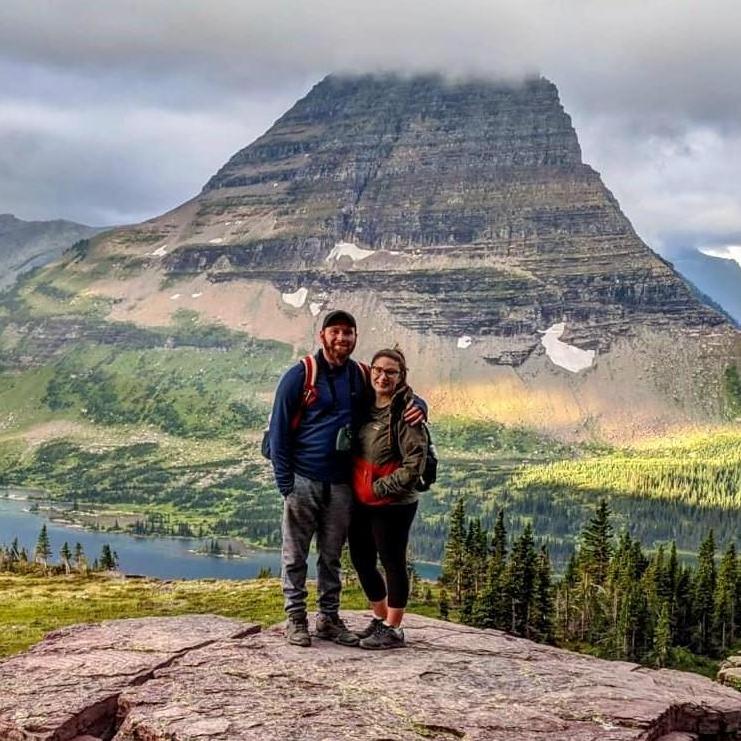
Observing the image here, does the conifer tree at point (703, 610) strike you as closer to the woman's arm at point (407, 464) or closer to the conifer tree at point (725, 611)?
the conifer tree at point (725, 611)

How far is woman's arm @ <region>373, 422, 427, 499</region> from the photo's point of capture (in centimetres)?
1775

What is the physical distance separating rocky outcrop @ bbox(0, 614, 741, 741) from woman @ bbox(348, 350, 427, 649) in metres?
1.17

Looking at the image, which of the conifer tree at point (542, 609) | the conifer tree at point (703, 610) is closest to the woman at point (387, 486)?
the conifer tree at point (542, 609)

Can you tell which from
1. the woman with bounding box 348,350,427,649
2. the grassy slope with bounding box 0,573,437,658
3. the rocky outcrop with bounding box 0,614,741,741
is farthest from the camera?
the grassy slope with bounding box 0,573,437,658

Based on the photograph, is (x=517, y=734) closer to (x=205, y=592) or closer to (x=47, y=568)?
(x=205, y=592)

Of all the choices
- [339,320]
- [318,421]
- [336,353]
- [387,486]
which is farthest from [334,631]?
[339,320]

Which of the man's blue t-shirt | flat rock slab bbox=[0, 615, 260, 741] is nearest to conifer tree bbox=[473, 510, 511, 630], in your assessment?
flat rock slab bbox=[0, 615, 260, 741]

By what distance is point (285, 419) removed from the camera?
1808 centimetres

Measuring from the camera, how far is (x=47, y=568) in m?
124

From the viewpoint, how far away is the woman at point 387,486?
17859 mm

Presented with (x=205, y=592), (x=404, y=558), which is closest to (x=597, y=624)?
(x=205, y=592)

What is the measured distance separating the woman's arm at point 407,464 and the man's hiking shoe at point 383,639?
10.4ft

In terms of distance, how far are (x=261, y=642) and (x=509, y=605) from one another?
221 feet

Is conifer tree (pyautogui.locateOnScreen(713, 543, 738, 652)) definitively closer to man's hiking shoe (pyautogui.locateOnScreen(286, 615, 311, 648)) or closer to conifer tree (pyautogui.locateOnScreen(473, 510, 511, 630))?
conifer tree (pyautogui.locateOnScreen(473, 510, 511, 630))
